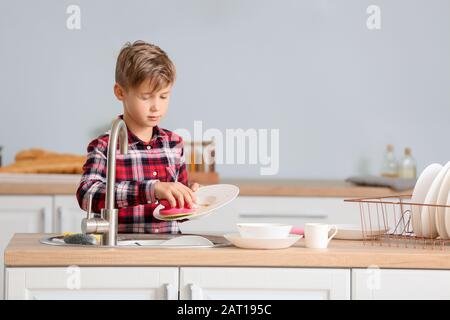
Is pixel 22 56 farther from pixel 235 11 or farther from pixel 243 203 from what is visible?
pixel 243 203

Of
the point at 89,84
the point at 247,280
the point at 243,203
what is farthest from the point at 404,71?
the point at 247,280

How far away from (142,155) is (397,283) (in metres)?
0.88

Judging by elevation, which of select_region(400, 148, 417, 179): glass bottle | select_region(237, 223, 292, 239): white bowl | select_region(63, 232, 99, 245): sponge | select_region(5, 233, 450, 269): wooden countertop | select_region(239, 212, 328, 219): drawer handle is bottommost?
select_region(239, 212, 328, 219): drawer handle

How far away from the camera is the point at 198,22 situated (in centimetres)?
400

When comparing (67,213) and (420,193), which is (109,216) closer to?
(420,193)

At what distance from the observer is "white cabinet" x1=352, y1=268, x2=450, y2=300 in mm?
1679

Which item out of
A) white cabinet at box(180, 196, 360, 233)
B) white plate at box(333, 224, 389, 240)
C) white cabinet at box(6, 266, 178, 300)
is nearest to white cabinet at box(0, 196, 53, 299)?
white cabinet at box(180, 196, 360, 233)

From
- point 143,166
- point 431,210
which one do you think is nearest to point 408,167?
point 143,166

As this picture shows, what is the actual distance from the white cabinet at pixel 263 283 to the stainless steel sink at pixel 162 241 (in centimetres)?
11

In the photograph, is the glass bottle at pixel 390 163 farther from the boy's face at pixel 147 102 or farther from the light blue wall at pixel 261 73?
the boy's face at pixel 147 102

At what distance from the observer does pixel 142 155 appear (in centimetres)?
231

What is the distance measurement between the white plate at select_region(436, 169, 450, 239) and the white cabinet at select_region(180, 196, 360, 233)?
1.53 metres

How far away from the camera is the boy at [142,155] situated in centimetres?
195

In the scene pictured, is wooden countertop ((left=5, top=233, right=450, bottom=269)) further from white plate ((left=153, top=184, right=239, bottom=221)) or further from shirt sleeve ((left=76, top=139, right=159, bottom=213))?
shirt sleeve ((left=76, top=139, right=159, bottom=213))
